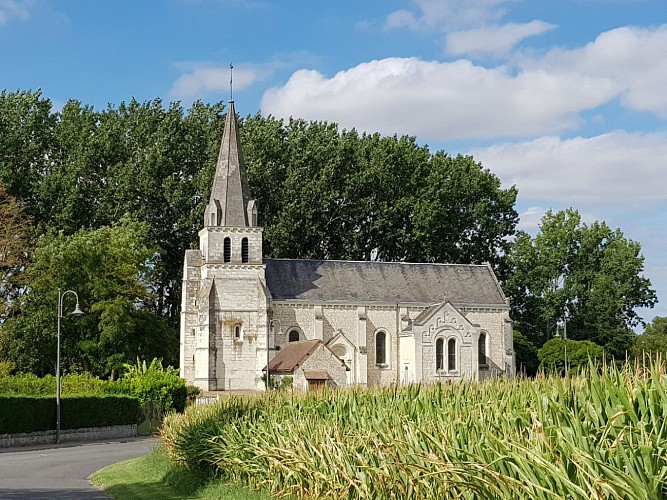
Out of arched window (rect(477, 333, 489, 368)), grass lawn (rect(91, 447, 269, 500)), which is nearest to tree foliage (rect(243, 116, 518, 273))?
arched window (rect(477, 333, 489, 368))

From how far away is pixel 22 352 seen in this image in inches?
2021

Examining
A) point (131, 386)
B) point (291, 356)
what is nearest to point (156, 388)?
point (131, 386)

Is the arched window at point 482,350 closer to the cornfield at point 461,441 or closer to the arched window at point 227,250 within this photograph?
the arched window at point 227,250

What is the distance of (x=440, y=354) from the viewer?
57.5m

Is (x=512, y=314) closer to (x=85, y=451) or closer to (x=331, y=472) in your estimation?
(x=85, y=451)

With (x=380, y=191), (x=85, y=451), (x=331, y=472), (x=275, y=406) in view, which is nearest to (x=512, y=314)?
(x=380, y=191)

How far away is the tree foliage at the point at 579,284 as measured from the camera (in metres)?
73.5

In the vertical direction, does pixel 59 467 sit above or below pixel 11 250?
below

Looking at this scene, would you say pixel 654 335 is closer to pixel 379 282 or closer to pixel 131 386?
pixel 379 282

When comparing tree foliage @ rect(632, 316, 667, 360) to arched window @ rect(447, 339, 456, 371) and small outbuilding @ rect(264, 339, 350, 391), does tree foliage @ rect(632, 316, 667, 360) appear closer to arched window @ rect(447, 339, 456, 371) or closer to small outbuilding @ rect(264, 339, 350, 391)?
arched window @ rect(447, 339, 456, 371)

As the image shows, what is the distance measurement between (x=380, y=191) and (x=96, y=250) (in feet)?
81.9

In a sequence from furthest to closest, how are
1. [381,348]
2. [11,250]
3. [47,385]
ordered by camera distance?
[381,348]
[11,250]
[47,385]

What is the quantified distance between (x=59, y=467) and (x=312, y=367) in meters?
25.8

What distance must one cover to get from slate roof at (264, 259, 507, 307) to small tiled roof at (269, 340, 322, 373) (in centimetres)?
389
